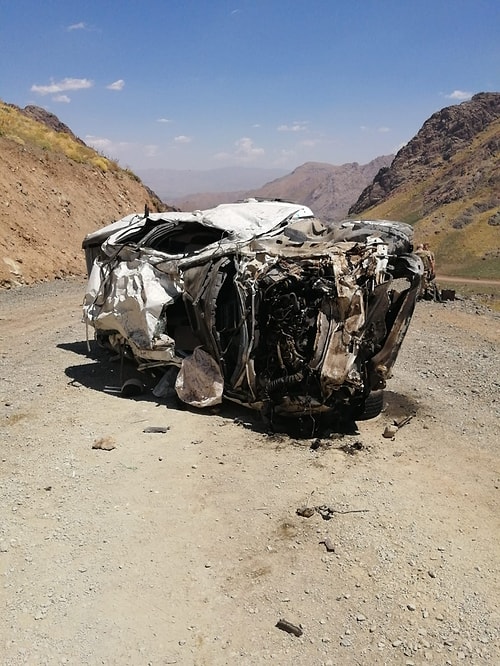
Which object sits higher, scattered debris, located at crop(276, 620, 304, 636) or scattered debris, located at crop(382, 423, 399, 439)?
scattered debris, located at crop(382, 423, 399, 439)

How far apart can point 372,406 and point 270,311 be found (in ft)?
6.02

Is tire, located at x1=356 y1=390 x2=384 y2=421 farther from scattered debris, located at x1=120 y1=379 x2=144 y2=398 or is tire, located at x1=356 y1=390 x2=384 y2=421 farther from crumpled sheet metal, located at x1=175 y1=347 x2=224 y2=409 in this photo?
scattered debris, located at x1=120 y1=379 x2=144 y2=398

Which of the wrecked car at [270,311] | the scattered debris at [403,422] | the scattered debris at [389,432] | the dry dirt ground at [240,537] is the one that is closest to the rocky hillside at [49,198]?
the wrecked car at [270,311]

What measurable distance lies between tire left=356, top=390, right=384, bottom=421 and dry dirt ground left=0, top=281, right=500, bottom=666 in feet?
0.77

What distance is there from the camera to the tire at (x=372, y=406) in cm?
763

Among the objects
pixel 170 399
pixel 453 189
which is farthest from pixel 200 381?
pixel 453 189

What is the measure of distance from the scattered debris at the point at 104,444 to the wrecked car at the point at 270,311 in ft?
4.07

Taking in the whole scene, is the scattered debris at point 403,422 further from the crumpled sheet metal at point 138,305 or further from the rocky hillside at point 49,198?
the rocky hillside at point 49,198

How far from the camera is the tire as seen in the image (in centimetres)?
763

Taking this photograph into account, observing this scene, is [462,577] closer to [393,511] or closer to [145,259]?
[393,511]

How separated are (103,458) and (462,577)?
387 centimetres

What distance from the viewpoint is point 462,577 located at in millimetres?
4777

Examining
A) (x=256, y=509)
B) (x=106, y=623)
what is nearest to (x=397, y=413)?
(x=256, y=509)

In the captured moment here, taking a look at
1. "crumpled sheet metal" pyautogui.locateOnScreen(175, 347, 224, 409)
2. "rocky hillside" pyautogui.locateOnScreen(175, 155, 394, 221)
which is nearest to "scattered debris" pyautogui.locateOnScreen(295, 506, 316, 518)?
"crumpled sheet metal" pyautogui.locateOnScreen(175, 347, 224, 409)
